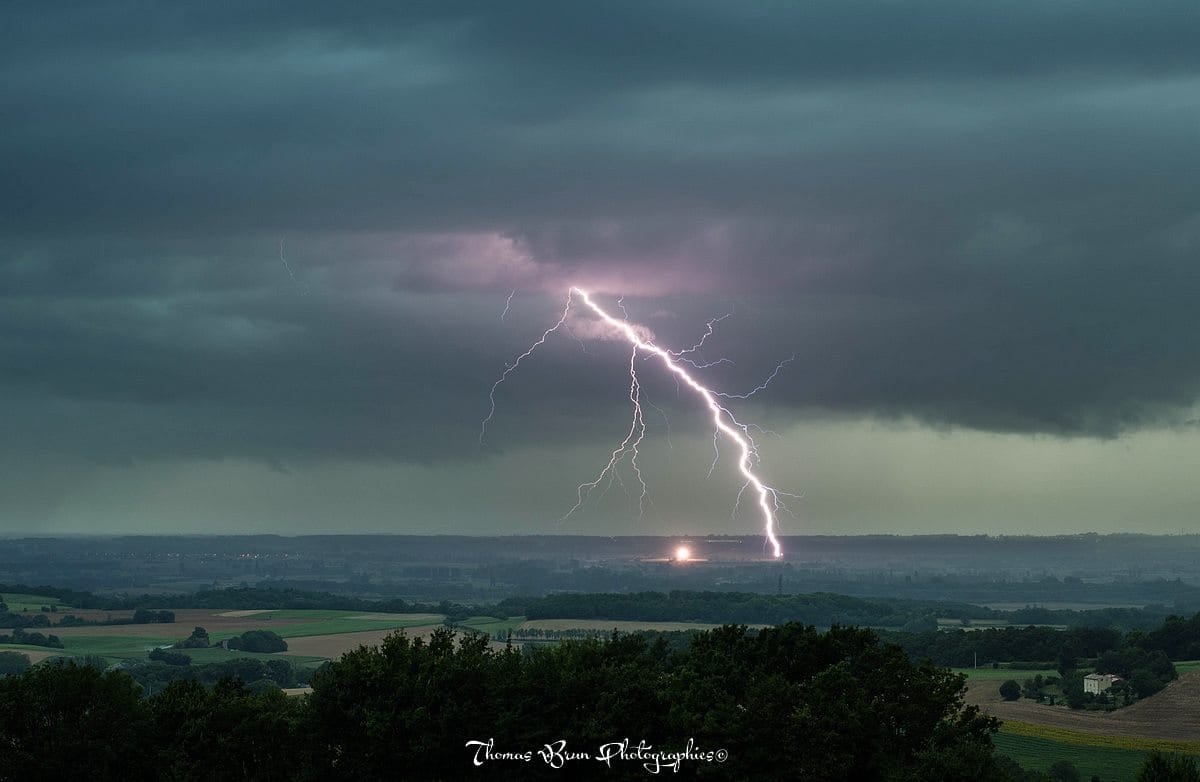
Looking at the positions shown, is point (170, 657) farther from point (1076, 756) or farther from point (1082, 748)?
point (1076, 756)

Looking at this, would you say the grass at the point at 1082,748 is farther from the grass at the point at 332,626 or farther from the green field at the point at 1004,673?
the grass at the point at 332,626

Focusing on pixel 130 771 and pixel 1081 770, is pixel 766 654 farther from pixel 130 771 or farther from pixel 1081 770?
pixel 1081 770

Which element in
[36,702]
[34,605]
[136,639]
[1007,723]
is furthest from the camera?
[34,605]

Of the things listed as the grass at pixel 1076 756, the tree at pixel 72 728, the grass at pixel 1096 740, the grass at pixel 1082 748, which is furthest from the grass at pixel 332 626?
the tree at pixel 72 728

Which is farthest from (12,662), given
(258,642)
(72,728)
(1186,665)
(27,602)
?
(1186,665)

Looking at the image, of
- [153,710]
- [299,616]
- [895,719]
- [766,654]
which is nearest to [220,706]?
[153,710]

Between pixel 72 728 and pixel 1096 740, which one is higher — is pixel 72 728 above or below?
above
